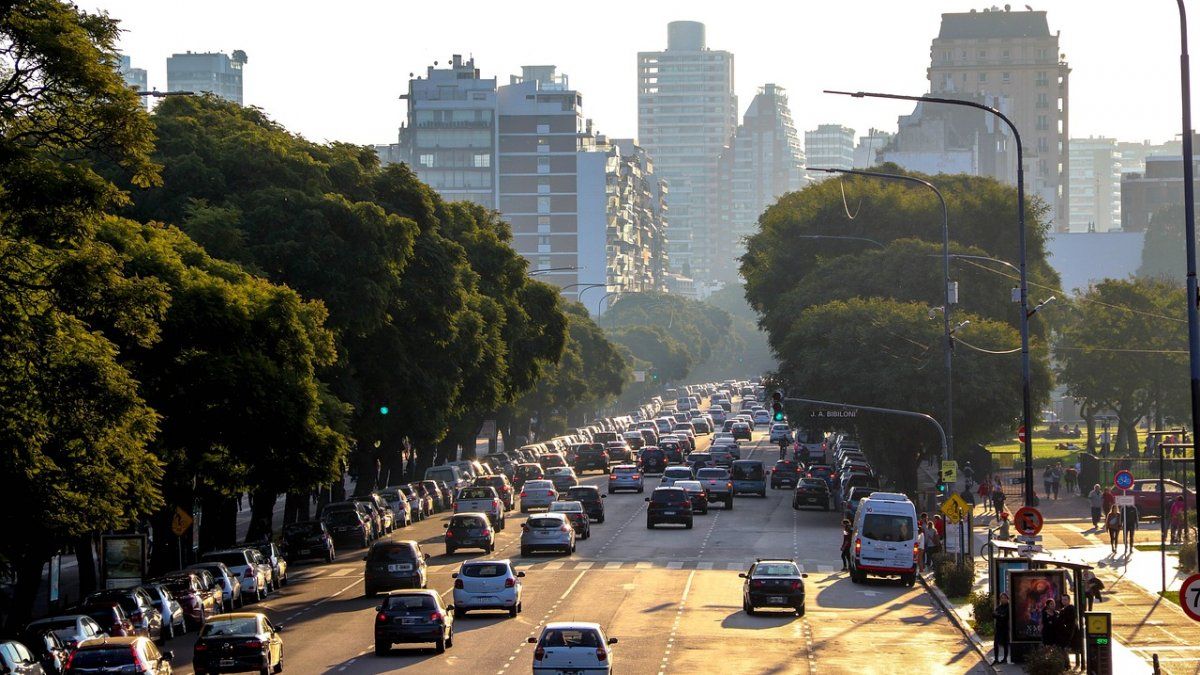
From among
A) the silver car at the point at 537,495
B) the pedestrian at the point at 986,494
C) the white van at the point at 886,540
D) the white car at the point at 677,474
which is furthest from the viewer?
the white car at the point at 677,474

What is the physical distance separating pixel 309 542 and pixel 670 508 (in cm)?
1411

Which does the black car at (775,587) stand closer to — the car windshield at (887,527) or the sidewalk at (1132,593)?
the sidewalk at (1132,593)

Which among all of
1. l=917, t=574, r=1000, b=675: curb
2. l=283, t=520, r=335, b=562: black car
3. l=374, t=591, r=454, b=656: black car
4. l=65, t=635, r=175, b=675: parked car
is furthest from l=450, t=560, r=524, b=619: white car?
l=283, t=520, r=335, b=562: black car

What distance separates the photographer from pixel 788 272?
10325cm

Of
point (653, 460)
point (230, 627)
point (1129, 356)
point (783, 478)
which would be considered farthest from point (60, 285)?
point (1129, 356)

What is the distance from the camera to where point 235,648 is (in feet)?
103

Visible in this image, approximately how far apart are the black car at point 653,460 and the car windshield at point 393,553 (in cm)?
5431

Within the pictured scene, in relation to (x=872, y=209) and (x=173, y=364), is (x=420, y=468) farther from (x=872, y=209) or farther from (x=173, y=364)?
(x=173, y=364)

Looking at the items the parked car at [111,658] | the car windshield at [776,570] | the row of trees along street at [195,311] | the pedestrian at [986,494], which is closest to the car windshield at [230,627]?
the parked car at [111,658]

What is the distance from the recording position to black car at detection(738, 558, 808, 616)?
42.1m

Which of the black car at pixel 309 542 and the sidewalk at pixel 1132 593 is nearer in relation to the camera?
the sidewalk at pixel 1132 593

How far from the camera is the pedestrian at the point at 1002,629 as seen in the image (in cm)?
3406

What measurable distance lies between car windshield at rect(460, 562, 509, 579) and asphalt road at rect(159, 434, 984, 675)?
99 cm

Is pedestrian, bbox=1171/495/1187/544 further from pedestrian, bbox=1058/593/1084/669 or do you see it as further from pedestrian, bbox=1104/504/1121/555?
pedestrian, bbox=1058/593/1084/669
